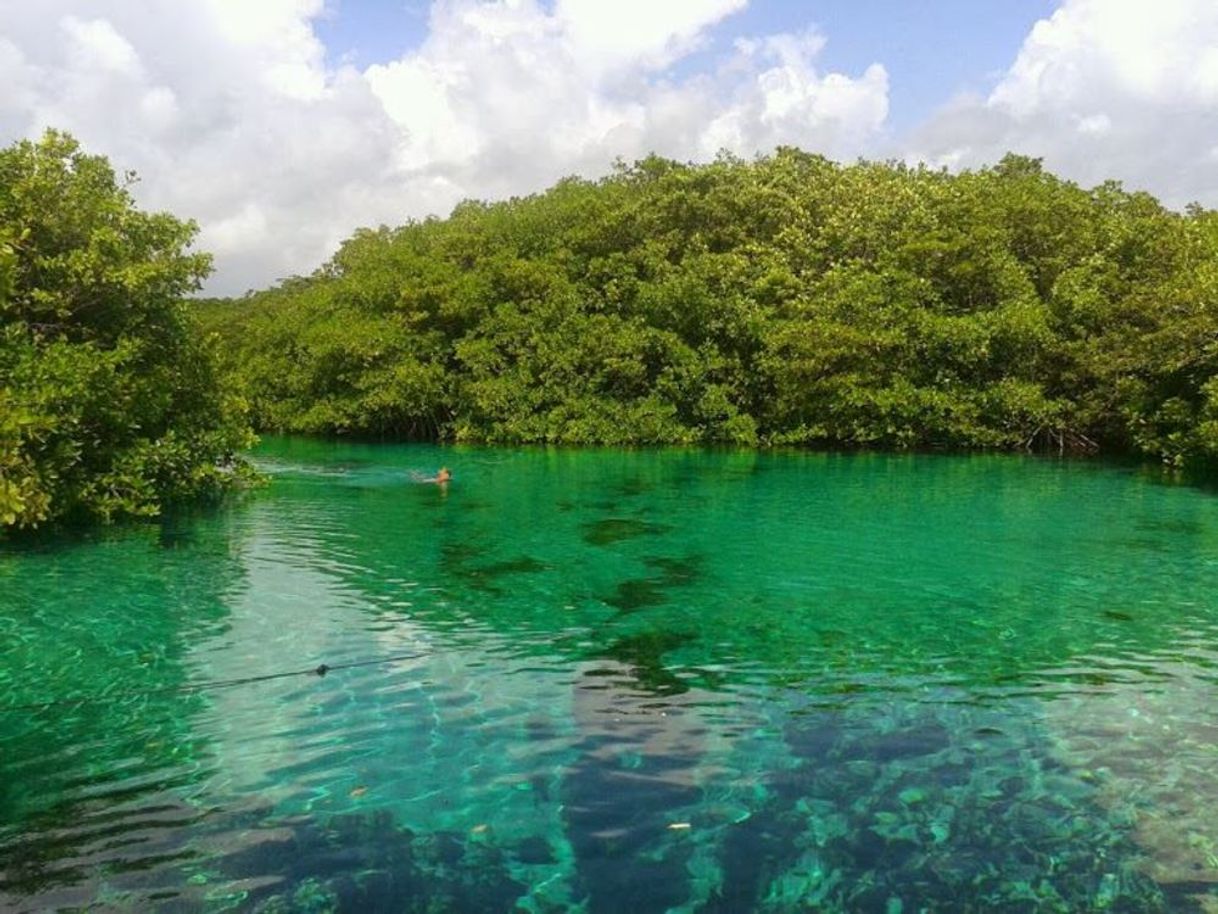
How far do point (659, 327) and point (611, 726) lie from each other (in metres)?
41.6

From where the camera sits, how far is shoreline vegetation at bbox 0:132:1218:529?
61.0 feet

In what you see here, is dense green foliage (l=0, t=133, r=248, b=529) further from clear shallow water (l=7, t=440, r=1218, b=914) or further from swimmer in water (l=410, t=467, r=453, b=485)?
swimmer in water (l=410, t=467, r=453, b=485)

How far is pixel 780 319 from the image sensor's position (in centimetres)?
4569

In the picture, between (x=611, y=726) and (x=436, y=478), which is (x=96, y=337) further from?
(x=611, y=726)

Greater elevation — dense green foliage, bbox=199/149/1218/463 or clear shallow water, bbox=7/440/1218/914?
dense green foliage, bbox=199/149/1218/463

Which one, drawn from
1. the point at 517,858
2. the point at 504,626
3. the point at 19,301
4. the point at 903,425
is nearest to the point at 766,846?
the point at 517,858

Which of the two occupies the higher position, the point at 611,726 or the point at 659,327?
the point at 659,327

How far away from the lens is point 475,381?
5119 centimetres

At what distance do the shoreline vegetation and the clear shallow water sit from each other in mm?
4574

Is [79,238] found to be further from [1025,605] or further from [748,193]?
[748,193]

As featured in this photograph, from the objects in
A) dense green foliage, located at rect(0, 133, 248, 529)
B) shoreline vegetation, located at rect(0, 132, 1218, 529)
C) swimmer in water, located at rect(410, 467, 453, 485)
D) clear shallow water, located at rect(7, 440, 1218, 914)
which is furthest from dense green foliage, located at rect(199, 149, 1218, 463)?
dense green foliage, located at rect(0, 133, 248, 529)

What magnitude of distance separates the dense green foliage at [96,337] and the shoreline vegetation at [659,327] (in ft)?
0.19

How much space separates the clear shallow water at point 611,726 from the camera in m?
5.78

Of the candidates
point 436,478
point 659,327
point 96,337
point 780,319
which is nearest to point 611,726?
point 96,337
